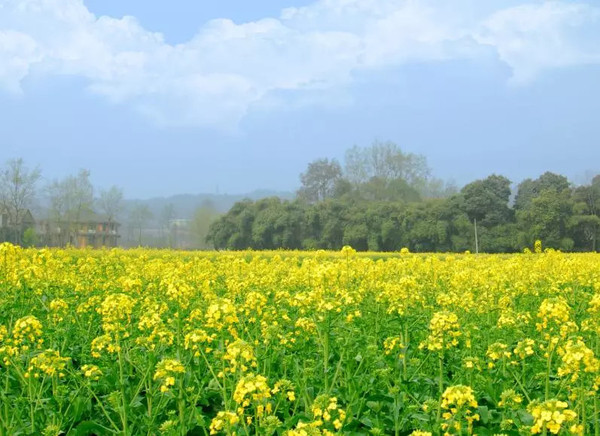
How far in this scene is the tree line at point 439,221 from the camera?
1214 inches

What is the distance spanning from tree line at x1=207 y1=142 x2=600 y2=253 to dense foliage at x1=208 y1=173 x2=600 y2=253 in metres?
0.05

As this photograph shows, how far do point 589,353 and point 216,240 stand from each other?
34195mm

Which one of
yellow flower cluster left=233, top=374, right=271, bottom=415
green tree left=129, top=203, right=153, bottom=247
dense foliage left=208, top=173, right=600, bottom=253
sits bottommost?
yellow flower cluster left=233, top=374, right=271, bottom=415

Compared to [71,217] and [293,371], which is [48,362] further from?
[71,217]

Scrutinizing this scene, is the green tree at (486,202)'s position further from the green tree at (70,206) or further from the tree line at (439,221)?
the green tree at (70,206)

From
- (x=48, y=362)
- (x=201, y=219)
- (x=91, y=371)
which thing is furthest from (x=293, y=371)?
(x=201, y=219)

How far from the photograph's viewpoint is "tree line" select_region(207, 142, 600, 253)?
101 ft

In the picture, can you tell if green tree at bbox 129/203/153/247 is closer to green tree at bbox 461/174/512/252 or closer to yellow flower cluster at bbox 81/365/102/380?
green tree at bbox 461/174/512/252

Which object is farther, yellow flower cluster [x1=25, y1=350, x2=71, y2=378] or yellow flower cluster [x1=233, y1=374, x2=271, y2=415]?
yellow flower cluster [x1=25, y1=350, x2=71, y2=378]

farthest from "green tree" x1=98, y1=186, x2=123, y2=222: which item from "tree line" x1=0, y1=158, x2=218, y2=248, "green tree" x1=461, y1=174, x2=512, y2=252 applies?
"green tree" x1=461, y1=174, x2=512, y2=252

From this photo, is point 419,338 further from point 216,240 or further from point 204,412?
point 216,240

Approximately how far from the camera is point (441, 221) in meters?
31.2

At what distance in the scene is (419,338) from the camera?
5.41m

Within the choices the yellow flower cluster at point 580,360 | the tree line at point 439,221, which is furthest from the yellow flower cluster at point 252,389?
the tree line at point 439,221
